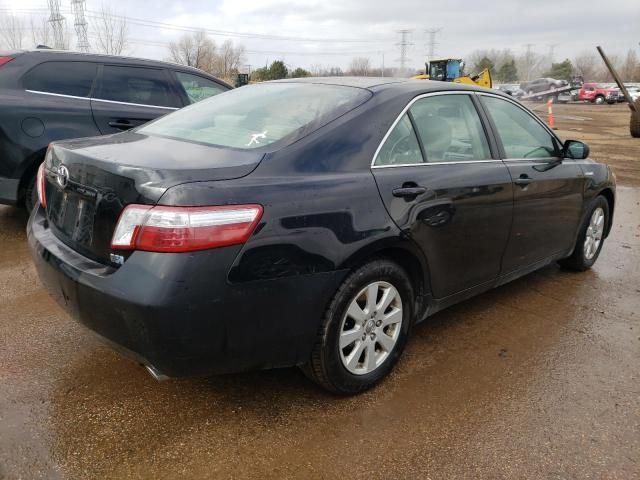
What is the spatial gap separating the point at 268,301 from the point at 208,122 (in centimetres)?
129

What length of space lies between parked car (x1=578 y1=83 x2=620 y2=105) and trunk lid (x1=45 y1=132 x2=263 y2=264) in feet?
147

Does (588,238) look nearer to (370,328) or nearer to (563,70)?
(370,328)

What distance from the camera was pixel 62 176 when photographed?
8.37ft

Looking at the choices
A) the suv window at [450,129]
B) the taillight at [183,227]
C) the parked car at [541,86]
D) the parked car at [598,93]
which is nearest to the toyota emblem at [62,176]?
the taillight at [183,227]

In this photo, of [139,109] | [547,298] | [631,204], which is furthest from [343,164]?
[631,204]

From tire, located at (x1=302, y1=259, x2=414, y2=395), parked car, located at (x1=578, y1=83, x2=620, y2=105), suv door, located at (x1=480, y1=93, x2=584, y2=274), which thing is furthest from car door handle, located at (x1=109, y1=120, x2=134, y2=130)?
parked car, located at (x1=578, y1=83, x2=620, y2=105)

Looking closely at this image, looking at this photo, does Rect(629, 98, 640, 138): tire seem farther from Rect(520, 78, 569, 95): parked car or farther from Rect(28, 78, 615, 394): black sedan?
Rect(520, 78, 569, 95): parked car

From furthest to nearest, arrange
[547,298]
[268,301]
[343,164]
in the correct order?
[547,298], [343,164], [268,301]

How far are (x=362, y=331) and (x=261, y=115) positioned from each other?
1.28 metres

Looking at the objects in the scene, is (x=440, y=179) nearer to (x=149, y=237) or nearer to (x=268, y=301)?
(x=268, y=301)

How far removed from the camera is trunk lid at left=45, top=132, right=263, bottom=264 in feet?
7.16

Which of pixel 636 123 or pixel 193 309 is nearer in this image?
pixel 193 309

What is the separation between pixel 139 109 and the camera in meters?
5.59

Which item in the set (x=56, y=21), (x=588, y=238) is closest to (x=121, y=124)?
(x=588, y=238)
